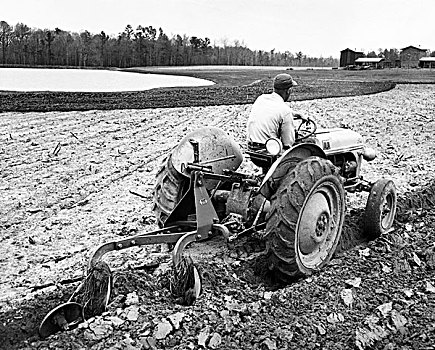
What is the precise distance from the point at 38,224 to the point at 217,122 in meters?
10.1

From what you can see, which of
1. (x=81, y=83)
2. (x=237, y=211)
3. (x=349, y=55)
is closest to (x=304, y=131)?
(x=237, y=211)

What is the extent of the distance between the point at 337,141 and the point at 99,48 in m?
94.1

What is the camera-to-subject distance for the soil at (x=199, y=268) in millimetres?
4297

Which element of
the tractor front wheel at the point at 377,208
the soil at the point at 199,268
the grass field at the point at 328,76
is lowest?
the soil at the point at 199,268

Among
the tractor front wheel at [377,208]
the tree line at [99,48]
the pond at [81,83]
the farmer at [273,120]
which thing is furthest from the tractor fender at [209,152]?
the tree line at [99,48]

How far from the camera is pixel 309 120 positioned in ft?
20.2

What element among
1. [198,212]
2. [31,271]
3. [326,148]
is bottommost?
[31,271]

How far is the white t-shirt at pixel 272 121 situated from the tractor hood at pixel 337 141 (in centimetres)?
85

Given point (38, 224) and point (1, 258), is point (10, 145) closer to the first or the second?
point (38, 224)

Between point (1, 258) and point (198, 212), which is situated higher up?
point (198, 212)

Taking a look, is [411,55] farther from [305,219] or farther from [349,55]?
[305,219]

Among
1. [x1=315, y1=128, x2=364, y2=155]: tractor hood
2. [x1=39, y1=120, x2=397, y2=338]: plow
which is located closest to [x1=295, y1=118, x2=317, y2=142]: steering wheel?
[x1=39, y1=120, x2=397, y2=338]: plow

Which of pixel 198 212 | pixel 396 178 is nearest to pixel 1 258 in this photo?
pixel 198 212

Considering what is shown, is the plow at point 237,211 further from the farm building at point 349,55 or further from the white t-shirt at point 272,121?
the farm building at point 349,55
